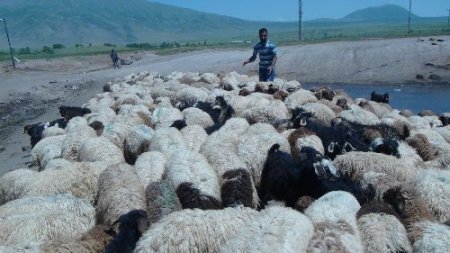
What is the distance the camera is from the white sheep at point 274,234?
4105mm

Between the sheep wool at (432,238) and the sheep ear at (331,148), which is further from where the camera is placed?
the sheep ear at (331,148)

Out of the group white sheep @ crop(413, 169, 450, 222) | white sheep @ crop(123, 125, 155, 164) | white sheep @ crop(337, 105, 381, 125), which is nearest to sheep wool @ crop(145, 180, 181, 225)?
white sheep @ crop(123, 125, 155, 164)

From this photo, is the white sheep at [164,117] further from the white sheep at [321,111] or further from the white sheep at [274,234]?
the white sheep at [274,234]

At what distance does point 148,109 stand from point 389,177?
24.0 ft

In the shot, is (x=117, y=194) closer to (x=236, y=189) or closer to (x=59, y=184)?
(x=59, y=184)

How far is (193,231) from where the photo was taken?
464 centimetres

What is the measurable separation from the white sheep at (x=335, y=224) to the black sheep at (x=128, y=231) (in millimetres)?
1832

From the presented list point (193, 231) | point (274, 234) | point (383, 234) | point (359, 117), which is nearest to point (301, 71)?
point (359, 117)

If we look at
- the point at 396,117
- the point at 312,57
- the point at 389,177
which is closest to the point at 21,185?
the point at 389,177

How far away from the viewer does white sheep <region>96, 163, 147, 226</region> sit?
18.7ft

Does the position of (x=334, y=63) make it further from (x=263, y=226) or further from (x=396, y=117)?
(x=263, y=226)

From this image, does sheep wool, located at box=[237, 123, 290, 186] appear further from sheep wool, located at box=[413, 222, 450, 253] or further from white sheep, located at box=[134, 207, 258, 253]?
sheep wool, located at box=[413, 222, 450, 253]

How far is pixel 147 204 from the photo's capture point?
5902 mm

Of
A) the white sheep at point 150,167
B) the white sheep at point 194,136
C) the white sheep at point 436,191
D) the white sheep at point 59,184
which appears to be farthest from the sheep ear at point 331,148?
the white sheep at point 59,184
